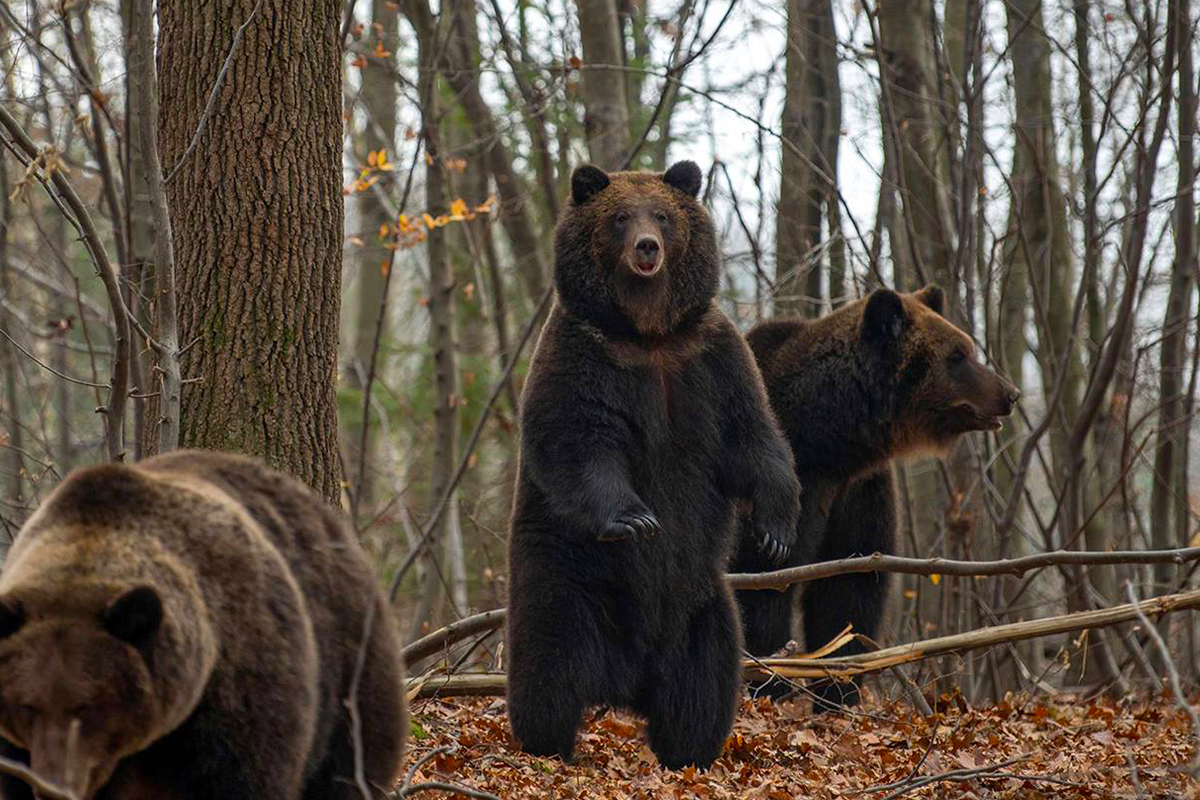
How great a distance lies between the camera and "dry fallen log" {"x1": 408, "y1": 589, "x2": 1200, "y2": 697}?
6.95 meters

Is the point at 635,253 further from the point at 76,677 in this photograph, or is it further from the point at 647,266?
the point at 76,677

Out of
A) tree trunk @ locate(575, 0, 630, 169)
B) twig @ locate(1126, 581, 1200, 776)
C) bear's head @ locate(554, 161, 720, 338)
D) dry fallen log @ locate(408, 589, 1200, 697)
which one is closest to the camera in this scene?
twig @ locate(1126, 581, 1200, 776)

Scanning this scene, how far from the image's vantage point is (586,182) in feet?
24.3

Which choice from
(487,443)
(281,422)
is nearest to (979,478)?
(281,422)

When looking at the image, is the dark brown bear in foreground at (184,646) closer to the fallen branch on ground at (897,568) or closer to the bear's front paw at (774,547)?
the fallen branch on ground at (897,568)

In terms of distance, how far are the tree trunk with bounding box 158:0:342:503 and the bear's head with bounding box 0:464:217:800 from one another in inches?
99.1

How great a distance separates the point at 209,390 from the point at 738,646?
2.90m

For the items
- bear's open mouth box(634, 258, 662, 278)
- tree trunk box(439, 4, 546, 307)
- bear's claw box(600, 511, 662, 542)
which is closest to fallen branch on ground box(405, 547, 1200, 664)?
bear's claw box(600, 511, 662, 542)

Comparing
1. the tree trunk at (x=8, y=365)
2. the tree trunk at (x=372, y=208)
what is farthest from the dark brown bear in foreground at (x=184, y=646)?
the tree trunk at (x=372, y=208)

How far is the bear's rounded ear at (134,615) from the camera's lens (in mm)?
3562

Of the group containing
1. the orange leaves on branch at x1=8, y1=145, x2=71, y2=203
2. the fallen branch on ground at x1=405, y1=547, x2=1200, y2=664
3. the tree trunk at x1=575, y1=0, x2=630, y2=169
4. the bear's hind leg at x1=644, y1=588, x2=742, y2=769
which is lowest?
the bear's hind leg at x1=644, y1=588, x2=742, y2=769

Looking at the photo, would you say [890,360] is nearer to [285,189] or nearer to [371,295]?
[285,189]

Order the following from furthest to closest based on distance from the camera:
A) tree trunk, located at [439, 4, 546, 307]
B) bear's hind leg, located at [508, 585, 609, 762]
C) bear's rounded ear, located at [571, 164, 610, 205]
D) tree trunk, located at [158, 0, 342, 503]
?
tree trunk, located at [439, 4, 546, 307], bear's rounded ear, located at [571, 164, 610, 205], bear's hind leg, located at [508, 585, 609, 762], tree trunk, located at [158, 0, 342, 503]

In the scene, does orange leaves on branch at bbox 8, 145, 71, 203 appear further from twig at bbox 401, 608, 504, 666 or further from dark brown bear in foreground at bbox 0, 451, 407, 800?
twig at bbox 401, 608, 504, 666
